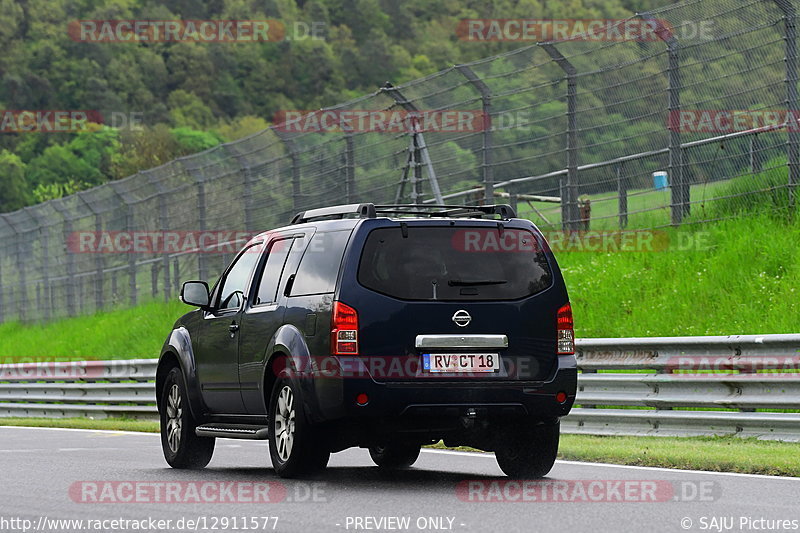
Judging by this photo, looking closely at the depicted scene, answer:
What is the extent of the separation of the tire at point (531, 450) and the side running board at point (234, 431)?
5.57 ft

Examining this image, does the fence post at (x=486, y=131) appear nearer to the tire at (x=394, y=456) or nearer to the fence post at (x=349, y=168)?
the fence post at (x=349, y=168)

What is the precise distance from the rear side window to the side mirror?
56.0 inches

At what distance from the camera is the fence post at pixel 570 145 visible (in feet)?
65.9

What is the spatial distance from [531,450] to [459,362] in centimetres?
108

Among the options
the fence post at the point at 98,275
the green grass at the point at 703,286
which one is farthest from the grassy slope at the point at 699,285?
the fence post at the point at 98,275

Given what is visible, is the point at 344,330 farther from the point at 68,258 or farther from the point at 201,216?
the point at 68,258

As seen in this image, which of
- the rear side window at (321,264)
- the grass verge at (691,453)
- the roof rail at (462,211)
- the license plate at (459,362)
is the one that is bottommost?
the grass verge at (691,453)

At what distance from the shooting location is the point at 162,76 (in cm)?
13275

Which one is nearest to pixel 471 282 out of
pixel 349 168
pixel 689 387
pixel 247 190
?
pixel 689 387

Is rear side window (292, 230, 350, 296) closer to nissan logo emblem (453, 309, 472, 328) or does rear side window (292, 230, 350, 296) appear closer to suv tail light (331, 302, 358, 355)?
suv tail light (331, 302, 358, 355)

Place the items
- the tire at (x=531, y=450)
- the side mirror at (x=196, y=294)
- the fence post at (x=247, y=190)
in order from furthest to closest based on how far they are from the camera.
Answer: the fence post at (x=247, y=190), the side mirror at (x=196, y=294), the tire at (x=531, y=450)

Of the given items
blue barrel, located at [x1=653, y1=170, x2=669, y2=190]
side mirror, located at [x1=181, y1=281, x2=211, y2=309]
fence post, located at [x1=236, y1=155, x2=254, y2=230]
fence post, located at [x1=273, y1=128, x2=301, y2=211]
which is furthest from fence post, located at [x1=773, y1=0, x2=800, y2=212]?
fence post, located at [x1=236, y1=155, x2=254, y2=230]

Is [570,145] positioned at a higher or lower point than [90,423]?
higher

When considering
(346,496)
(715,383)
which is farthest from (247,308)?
(715,383)
